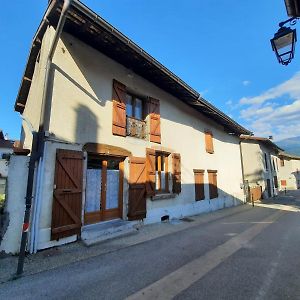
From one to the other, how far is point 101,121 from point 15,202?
3309 mm

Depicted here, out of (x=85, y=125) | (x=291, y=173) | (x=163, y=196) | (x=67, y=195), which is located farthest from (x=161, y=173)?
(x=291, y=173)

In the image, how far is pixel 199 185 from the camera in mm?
11859

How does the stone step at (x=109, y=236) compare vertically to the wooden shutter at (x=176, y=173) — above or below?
below

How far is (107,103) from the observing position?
761 centimetres

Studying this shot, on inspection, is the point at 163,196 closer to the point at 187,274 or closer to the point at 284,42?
the point at 187,274

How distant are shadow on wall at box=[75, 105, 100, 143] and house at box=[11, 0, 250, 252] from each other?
31 mm

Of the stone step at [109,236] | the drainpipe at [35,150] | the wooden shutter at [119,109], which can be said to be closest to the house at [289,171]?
the wooden shutter at [119,109]

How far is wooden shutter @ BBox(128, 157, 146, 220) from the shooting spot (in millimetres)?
7801

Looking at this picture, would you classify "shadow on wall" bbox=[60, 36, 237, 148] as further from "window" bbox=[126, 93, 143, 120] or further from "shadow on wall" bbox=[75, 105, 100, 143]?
"window" bbox=[126, 93, 143, 120]

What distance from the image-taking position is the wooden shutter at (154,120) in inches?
364

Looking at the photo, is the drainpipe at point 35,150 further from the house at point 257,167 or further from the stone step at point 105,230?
the house at point 257,167

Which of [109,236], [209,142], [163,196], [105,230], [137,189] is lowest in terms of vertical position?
[109,236]

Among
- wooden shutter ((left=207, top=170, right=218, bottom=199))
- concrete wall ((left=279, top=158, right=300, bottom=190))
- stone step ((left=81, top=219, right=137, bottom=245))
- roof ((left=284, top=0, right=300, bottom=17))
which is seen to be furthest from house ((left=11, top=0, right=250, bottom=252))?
concrete wall ((left=279, top=158, right=300, bottom=190))

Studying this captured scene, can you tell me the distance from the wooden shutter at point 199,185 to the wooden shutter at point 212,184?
3.10ft
